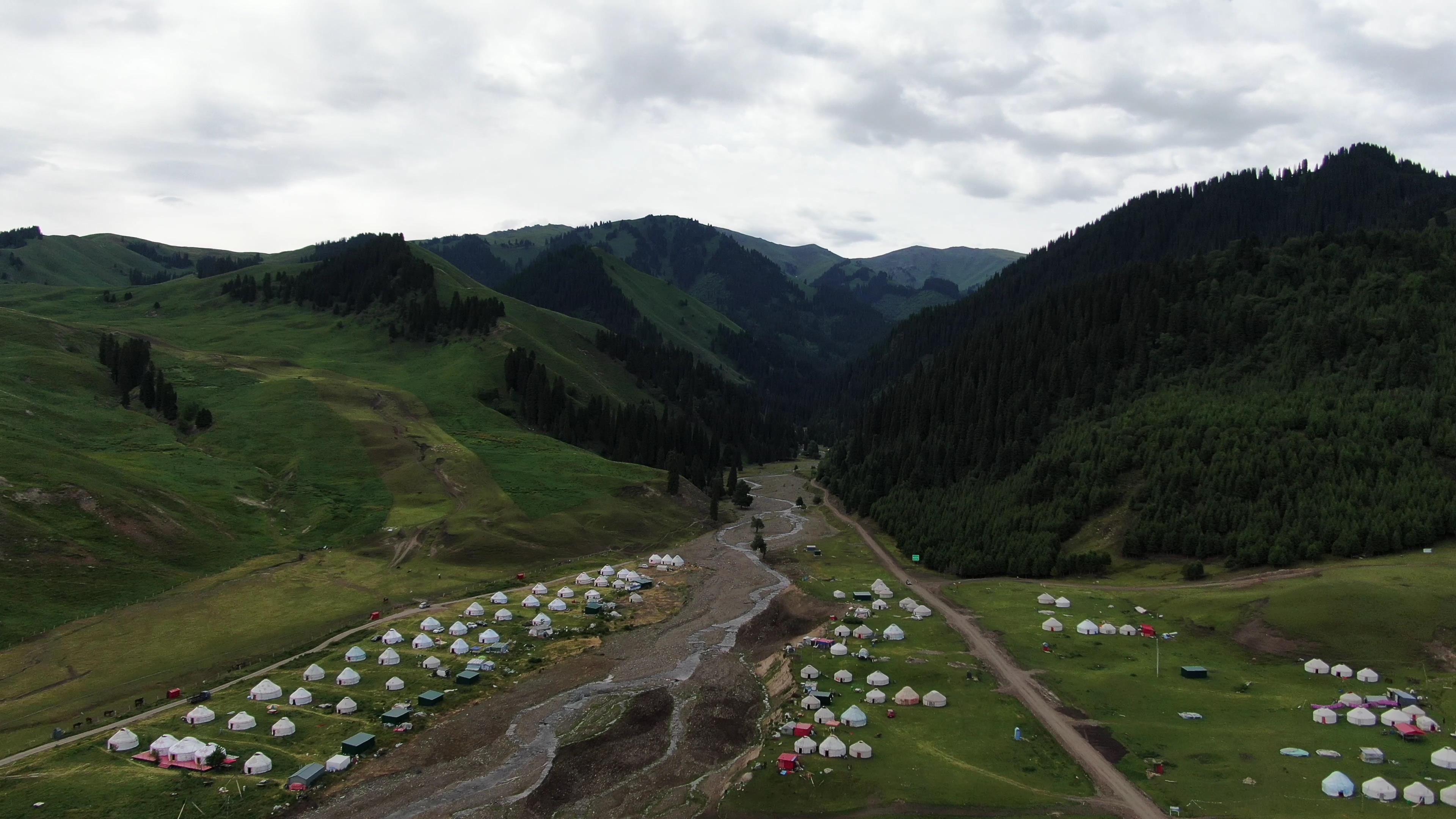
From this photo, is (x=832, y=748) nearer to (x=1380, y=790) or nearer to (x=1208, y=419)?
(x=1380, y=790)

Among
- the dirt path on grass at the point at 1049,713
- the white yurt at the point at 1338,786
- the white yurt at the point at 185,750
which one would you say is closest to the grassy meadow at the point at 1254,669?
the white yurt at the point at 1338,786

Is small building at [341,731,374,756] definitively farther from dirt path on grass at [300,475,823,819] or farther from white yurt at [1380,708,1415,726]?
white yurt at [1380,708,1415,726]

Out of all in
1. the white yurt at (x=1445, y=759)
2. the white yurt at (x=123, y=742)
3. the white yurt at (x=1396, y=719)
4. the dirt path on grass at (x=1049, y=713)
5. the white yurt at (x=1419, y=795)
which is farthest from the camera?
the white yurt at (x=1396, y=719)

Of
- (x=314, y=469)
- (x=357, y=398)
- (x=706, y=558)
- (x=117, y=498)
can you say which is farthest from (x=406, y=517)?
(x=357, y=398)

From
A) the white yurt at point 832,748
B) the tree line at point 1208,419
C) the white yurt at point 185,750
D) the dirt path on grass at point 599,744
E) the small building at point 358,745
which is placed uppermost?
the tree line at point 1208,419

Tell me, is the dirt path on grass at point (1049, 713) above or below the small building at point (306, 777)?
above

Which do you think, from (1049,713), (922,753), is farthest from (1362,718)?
(922,753)

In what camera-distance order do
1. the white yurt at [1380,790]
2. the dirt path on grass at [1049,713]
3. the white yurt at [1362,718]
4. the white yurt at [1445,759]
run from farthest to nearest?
the white yurt at [1362,718] < the white yurt at [1445,759] < the dirt path on grass at [1049,713] < the white yurt at [1380,790]

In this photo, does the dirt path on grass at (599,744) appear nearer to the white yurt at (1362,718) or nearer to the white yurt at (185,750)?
the white yurt at (185,750)
